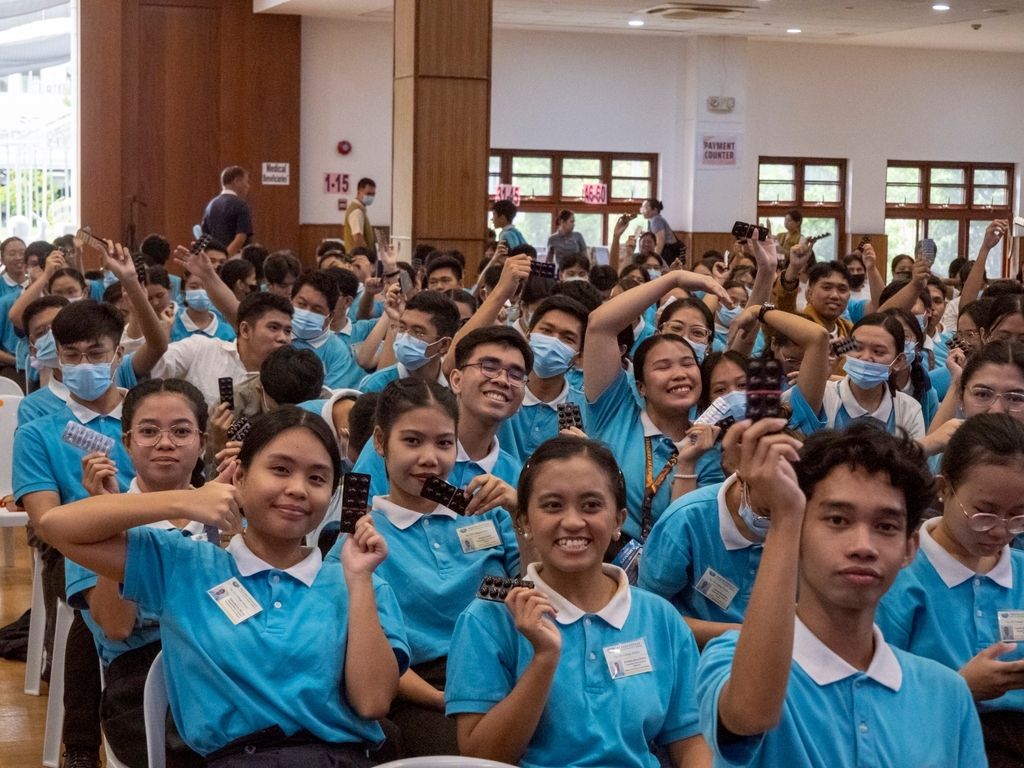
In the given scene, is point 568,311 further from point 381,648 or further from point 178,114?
point 178,114

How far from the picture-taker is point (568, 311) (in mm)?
4270

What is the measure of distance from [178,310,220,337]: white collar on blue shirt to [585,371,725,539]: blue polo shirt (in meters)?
2.73

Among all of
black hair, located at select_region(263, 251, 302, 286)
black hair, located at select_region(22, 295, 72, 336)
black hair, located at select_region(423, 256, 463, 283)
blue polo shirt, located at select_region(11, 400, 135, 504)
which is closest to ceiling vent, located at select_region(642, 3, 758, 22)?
black hair, located at select_region(423, 256, 463, 283)

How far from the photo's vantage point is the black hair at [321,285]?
5.39 metres

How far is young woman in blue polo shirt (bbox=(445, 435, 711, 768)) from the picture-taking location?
2.07 m

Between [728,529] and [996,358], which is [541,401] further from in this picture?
[728,529]

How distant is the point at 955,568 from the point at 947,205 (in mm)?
16463

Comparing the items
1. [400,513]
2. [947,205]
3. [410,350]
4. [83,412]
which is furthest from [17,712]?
[947,205]

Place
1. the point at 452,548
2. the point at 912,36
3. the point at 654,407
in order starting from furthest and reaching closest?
the point at 912,36 < the point at 654,407 < the point at 452,548

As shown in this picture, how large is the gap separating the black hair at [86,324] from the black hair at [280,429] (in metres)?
1.42

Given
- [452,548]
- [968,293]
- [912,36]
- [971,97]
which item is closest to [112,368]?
[452,548]

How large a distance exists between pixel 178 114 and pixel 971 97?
10816 mm

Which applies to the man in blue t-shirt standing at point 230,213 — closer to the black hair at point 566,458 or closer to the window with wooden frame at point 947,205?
the black hair at point 566,458

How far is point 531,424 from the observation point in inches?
162
